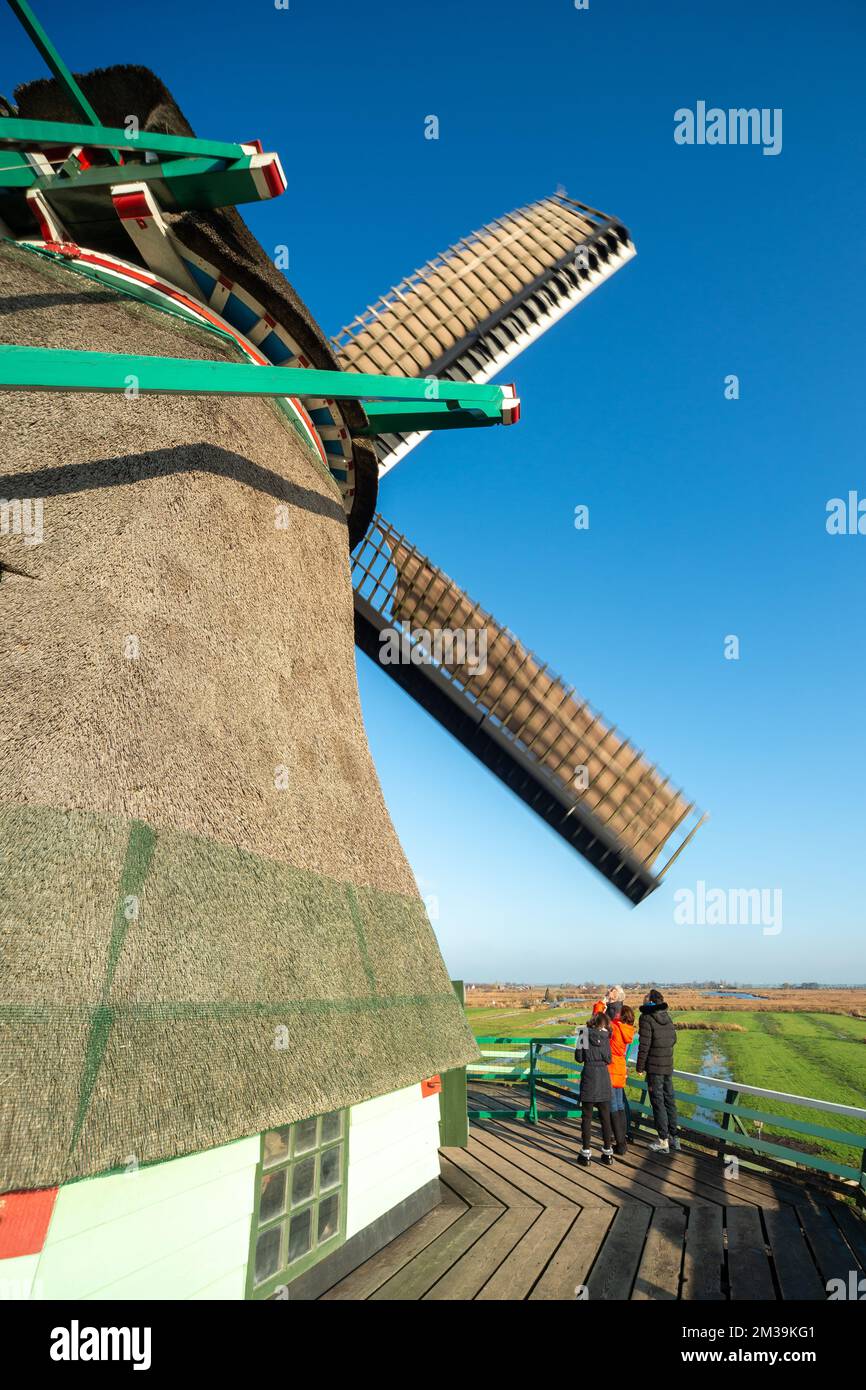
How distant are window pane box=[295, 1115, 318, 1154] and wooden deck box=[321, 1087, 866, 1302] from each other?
90 cm

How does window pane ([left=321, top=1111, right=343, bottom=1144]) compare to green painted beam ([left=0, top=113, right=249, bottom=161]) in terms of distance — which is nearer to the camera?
green painted beam ([left=0, top=113, right=249, bottom=161])

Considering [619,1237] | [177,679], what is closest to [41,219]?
[177,679]

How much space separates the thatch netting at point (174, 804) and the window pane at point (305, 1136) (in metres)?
1.14

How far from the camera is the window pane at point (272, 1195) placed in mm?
4141

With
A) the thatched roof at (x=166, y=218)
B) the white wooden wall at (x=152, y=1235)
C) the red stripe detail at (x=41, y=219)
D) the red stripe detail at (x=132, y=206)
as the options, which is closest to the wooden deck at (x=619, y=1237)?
the white wooden wall at (x=152, y=1235)

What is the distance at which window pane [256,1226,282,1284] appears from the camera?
405 cm

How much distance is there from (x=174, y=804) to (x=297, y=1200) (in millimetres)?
3049

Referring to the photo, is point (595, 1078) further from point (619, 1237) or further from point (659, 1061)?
point (619, 1237)

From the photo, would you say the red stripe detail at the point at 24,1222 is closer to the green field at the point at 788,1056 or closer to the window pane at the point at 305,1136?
the window pane at the point at 305,1136

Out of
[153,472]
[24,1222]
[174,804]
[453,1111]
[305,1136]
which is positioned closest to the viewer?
[24,1222]

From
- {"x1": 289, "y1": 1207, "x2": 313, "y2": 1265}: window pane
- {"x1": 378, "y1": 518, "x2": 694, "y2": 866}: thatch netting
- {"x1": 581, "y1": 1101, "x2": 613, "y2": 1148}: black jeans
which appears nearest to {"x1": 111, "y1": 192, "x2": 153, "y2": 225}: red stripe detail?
{"x1": 378, "y1": 518, "x2": 694, "y2": 866}: thatch netting

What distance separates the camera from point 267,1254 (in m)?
4.13

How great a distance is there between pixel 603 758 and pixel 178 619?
769cm

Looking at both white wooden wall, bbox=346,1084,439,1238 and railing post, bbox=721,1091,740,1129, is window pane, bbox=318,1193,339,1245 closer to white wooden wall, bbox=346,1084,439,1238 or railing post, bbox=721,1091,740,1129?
white wooden wall, bbox=346,1084,439,1238
